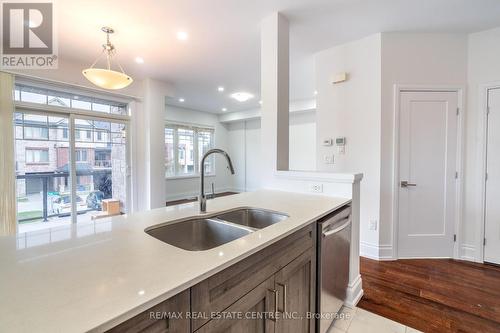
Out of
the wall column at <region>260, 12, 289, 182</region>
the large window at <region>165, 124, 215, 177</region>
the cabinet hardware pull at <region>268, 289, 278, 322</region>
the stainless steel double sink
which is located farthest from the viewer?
the large window at <region>165, 124, 215, 177</region>

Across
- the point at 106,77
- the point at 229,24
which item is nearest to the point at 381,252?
the point at 229,24

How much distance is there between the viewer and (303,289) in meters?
1.26

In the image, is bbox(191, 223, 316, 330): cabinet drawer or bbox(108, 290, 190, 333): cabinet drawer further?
bbox(191, 223, 316, 330): cabinet drawer

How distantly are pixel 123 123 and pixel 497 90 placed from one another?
568 cm

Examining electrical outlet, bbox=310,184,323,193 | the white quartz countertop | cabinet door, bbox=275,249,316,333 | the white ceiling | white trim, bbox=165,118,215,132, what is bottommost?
cabinet door, bbox=275,249,316,333

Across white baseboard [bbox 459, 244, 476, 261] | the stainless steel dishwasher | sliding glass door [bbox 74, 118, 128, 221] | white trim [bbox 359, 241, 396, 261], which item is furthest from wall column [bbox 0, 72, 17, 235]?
white baseboard [bbox 459, 244, 476, 261]

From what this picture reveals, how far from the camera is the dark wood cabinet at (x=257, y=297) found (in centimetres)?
67

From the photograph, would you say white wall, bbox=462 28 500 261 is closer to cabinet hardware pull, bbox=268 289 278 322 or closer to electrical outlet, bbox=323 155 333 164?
electrical outlet, bbox=323 155 333 164

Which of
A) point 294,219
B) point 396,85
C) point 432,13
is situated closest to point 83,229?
point 294,219

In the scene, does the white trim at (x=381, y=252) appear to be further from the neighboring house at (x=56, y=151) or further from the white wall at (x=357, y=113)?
the neighboring house at (x=56, y=151)

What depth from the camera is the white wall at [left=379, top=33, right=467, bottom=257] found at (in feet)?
9.14

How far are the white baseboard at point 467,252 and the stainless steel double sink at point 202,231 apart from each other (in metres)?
2.84

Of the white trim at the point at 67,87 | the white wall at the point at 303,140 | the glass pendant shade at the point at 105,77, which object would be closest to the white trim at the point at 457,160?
the glass pendant shade at the point at 105,77

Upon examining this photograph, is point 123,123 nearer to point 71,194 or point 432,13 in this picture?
point 71,194
